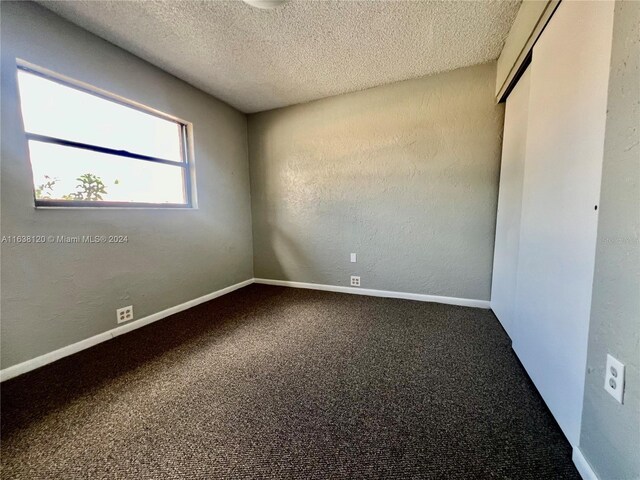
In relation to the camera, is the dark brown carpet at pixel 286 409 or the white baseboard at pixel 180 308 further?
the white baseboard at pixel 180 308

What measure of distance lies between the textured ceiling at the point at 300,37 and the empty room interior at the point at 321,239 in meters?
0.02

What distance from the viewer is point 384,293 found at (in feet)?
9.60

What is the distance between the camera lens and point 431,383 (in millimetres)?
1432

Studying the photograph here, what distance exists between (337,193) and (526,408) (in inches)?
97.6

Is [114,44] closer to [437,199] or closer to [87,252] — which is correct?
[87,252]

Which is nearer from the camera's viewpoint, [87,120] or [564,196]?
[564,196]

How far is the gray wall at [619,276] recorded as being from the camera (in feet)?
2.31

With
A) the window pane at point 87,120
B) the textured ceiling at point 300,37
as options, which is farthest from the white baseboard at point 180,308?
the textured ceiling at point 300,37

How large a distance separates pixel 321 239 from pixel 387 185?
1075mm

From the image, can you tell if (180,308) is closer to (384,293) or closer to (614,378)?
(384,293)

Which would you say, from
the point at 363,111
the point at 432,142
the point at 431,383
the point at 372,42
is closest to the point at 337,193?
the point at 363,111

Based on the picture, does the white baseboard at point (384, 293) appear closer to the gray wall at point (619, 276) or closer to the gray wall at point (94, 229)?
the gray wall at point (94, 229)

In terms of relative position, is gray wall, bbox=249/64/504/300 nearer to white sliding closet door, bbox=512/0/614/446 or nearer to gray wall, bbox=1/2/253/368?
gray wall, bbox=1/2/253/368

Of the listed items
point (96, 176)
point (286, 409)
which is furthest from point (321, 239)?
point (96, 176)
